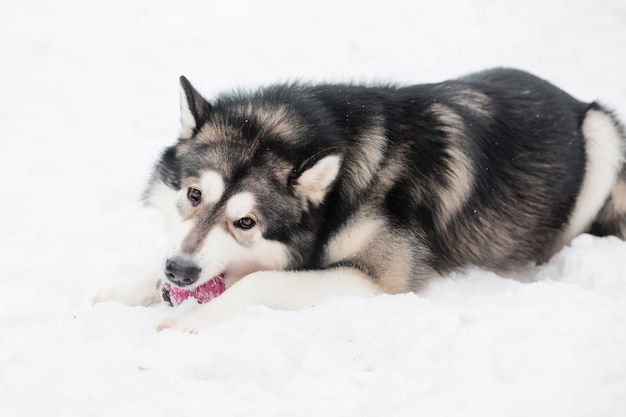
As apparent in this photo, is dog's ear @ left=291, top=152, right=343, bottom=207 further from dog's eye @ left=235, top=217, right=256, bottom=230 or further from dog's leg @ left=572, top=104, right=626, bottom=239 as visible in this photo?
dog's leg @ left=572, top=104, right=626, bottom=239

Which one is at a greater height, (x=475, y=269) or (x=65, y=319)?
(x=475, y=269)

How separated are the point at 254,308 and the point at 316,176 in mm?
916

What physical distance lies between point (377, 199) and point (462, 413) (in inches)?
77.5

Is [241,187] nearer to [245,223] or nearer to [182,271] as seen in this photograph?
[245,223]

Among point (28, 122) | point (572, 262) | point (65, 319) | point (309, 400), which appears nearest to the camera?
point (309, 400)

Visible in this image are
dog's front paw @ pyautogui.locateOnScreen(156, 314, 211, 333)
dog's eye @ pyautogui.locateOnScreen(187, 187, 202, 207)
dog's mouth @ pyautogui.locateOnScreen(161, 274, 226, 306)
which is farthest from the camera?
dog's mouth @ pyautogui.locateOnScreen(161, 274, 226, 306)

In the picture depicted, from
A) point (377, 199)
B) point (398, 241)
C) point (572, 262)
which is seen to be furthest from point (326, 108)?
point (572, 262)

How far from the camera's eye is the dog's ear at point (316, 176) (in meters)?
4.13

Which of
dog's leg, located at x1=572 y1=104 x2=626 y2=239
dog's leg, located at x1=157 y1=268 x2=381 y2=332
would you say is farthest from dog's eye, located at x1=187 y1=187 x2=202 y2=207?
dog's leg, located at x1=572 y1=104 x2=626 y2=239

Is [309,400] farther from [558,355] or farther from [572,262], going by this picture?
[572,262]

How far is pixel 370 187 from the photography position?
454cm

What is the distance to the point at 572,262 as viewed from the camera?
4.94 metres

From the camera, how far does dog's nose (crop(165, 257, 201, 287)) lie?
3.95 metres

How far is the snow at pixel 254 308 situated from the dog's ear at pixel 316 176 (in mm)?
706
